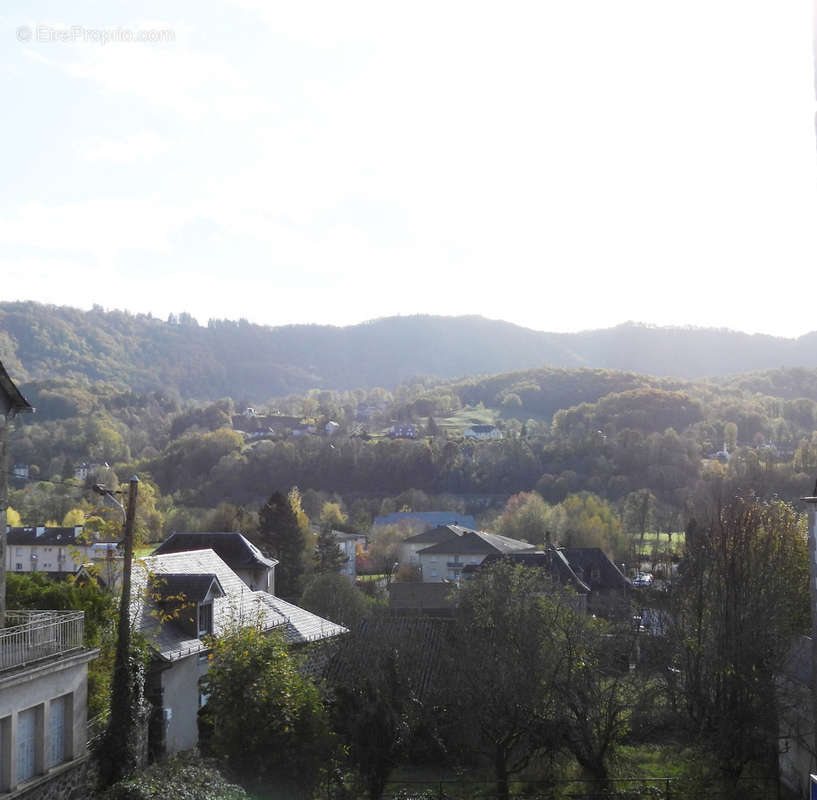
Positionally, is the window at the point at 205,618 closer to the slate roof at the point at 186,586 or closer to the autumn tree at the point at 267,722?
the slate roof at the point at 186,586

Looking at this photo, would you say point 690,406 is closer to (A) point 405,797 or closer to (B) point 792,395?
(B) point 792,395


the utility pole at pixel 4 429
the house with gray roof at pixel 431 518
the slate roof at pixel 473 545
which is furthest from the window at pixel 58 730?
the house with gray roof at pixel 431 518

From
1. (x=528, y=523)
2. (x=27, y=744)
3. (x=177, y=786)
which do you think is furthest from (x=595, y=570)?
(x=27, y=744)

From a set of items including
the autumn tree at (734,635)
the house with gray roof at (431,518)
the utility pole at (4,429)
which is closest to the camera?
the utility pole at (4,429)

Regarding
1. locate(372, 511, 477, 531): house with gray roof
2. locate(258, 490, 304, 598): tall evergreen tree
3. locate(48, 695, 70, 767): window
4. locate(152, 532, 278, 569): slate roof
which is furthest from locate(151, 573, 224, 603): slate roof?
locate(372, 511, 477, 531): house with gray roof

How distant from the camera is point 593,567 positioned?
212ft

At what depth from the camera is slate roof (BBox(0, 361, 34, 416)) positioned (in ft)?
52.8

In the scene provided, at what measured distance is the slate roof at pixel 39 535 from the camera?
2790 inches

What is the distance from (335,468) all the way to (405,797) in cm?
11898

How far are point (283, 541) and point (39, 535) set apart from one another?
2045cm

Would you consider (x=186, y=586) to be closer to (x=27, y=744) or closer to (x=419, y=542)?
(x=27, y=744)

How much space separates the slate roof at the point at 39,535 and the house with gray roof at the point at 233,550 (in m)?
26.0

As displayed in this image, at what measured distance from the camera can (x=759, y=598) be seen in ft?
72.7

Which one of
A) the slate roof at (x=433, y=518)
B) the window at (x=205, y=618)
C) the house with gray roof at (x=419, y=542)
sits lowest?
the slate roof at (x=433, y=518)
